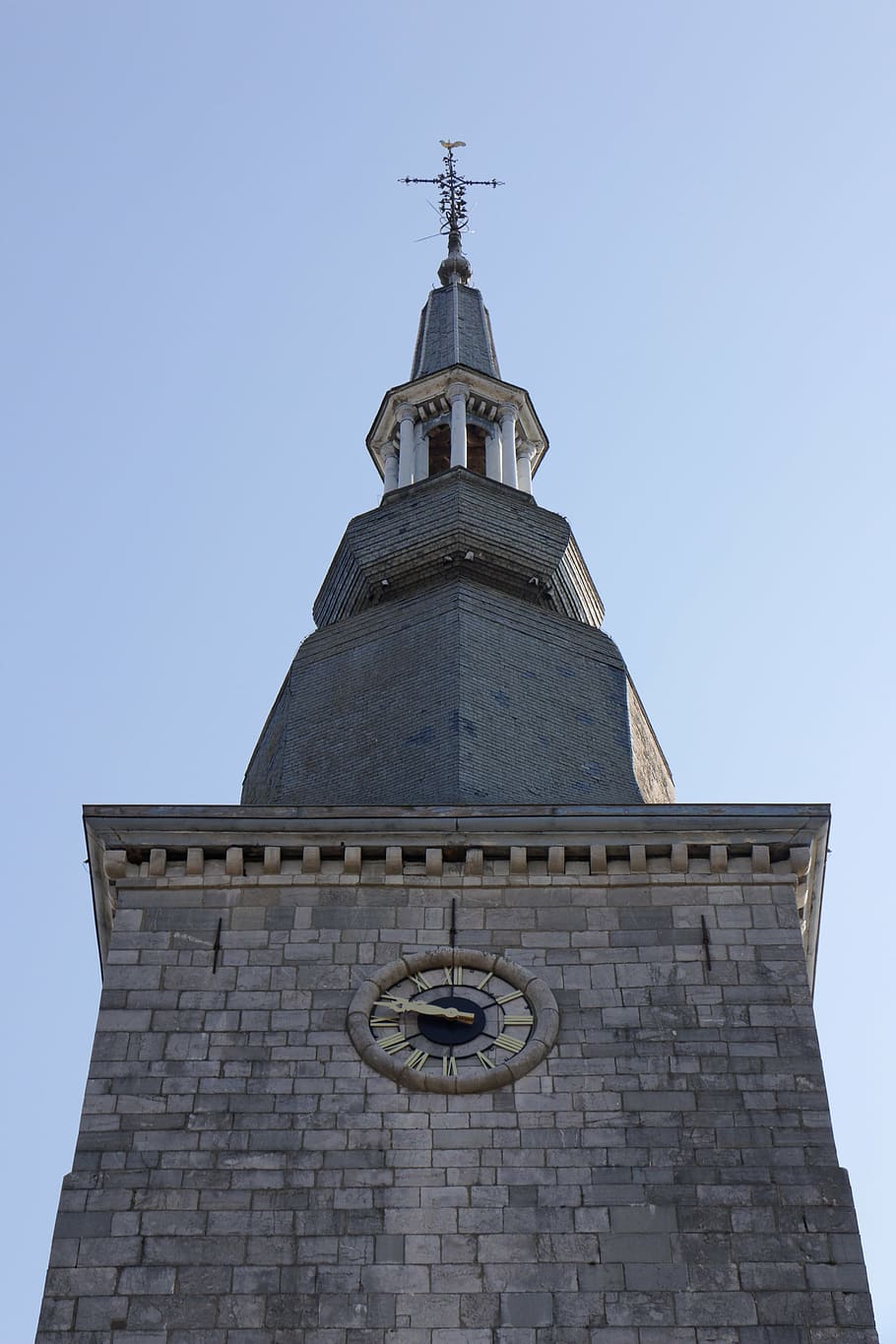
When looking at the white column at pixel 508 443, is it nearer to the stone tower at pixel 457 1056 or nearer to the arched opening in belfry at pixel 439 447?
the arched opening in belfry at pixel 439 447

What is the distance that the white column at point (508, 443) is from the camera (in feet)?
93.5

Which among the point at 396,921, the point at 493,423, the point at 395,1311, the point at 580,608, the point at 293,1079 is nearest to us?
the point at 395,1311

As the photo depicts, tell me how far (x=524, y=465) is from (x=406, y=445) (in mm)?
1658

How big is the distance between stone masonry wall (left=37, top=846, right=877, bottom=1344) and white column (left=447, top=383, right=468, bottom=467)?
875 cm

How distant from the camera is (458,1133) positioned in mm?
17734

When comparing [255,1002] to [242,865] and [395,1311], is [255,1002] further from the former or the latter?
[395,1311]

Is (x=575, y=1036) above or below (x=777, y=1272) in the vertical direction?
above

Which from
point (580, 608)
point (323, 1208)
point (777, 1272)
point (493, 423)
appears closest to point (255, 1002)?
point (323, 1208)

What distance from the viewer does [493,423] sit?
29.5 meters

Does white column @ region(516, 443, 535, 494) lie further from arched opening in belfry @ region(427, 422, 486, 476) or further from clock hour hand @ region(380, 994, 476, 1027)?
clock hour hand @ region(380, 994, 476, 1027)

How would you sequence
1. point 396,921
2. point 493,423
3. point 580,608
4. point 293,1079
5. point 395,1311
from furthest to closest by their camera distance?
point 493,423 → point 580,608 → point 396,921 → point 293,1079 → point 395,1311

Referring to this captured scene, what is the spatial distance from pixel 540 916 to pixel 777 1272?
4011mm

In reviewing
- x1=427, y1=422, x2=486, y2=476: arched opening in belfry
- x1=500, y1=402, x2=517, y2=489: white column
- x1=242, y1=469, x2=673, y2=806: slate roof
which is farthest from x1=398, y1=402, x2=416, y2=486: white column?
x1=242, y1=469, x2=673, y2=806: slate roof

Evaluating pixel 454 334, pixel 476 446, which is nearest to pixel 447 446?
pixel 476 446
